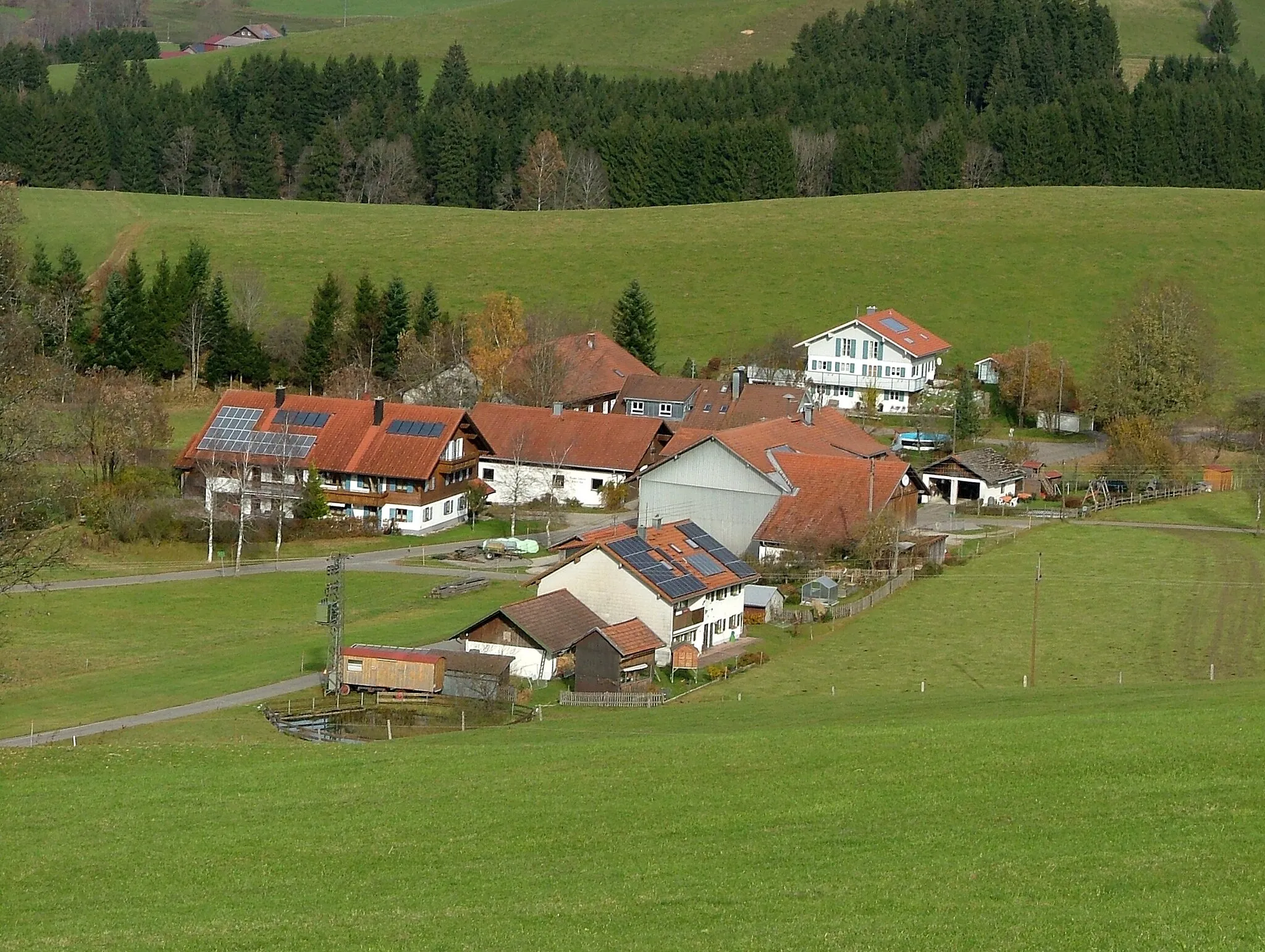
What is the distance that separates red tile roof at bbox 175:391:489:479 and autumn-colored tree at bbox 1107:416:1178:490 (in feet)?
94.6

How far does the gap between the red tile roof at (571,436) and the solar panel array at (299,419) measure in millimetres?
7255

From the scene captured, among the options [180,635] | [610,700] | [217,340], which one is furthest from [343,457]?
[610,700]

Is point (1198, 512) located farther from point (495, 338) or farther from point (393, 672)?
point (393, 672)

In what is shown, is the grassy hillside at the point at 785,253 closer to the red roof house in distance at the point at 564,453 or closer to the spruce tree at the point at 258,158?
the spruce tree at the point at 258,158

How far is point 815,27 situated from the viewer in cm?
18900

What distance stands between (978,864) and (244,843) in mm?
10187

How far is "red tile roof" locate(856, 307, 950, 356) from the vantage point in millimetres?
95438

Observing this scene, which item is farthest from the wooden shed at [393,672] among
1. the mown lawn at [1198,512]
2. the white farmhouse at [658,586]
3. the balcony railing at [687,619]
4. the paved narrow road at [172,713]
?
the mown lawn at [1198,512]

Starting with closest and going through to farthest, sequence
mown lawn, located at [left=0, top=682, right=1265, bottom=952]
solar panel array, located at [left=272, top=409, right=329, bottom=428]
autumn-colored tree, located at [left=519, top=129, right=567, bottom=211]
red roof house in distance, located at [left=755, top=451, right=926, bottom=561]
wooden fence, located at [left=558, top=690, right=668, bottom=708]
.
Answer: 1. mown lawn, located at [left=0, top=682, right=1265, bottom=952]
2. wooden fence, located at [left=558, top=690, right=668, bottom=708]
3. red roof house in distance, located at [left=755, top=451, right=926, bottom=561]
4. solar panel array, located at [left=272, top=409, right=329, bottom=428]
5. autumn-colored tree, located at [left=519, top=129, right=567, bottom=211]

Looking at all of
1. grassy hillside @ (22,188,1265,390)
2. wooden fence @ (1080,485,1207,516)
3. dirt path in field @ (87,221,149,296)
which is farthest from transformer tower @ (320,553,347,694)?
dirt path in field @ (87,221,149,296)

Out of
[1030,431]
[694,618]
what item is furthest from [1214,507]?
[694,618]

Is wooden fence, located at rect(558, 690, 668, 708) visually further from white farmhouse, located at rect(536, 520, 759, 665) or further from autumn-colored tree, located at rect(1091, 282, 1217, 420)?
autumn-colored tree, located at rect(1091, 282, 1217, 420)

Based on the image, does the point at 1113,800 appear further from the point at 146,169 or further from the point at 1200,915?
the point at 146,169

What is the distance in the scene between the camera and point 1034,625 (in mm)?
47062
